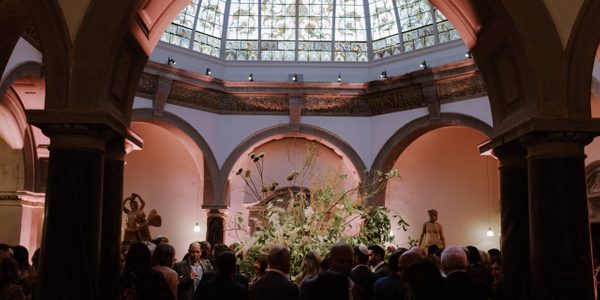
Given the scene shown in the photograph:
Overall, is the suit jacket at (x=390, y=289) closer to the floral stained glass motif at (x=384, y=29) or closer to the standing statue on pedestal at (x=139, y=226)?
the standing statue on pedestal at (x=139, y=226)

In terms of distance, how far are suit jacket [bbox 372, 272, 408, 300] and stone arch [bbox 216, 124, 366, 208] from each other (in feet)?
32.5

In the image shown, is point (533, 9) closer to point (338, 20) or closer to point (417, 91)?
point (417, 91)

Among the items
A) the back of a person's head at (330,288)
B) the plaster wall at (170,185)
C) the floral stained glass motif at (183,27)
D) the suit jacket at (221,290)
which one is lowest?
the suit jacket at (221,290)

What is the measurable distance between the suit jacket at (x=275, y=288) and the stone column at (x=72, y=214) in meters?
1.78

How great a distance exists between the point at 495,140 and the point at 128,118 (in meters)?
3.78

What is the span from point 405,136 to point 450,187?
2266 millimetres

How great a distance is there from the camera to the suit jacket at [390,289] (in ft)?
16.0

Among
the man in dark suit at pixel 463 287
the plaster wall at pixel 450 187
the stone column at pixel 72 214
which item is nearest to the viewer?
the man in dark suit at pixel 463 287

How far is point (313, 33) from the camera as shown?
15.9m

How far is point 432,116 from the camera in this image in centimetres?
1412

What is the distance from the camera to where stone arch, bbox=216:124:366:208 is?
14.9 meters

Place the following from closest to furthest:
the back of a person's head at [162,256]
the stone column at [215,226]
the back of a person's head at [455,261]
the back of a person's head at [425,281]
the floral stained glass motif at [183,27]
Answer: the back of a person's head at [425,281]
the back of a person's head at [455,261]
the back of a person's head at [162,256]
the stone column at [215,226]
the floral stained glass motif at [183,27]

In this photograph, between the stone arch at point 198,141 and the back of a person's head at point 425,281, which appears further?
the stone arch at point 198,141

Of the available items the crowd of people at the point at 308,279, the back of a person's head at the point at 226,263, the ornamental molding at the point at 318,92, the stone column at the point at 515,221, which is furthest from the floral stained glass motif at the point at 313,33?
the back of a person's head at the point at 226,263
